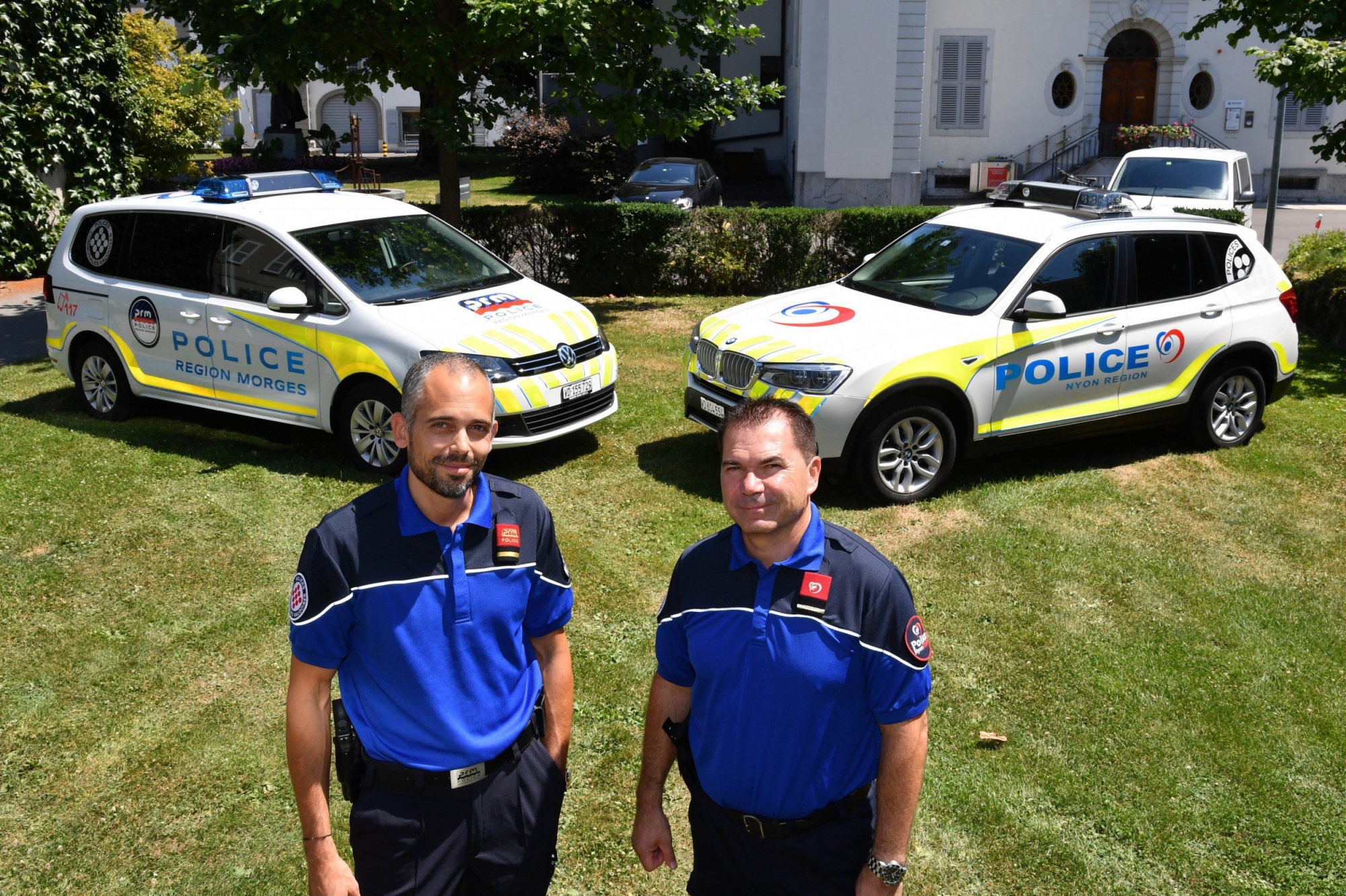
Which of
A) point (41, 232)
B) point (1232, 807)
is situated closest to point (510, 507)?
point (1232, 807)

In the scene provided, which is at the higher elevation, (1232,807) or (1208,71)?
(1208,71)

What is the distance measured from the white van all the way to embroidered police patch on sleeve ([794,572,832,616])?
1439 cm

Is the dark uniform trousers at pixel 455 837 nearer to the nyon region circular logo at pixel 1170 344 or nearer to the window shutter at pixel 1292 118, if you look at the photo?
the nyon region circular logo at pixel 1170 344

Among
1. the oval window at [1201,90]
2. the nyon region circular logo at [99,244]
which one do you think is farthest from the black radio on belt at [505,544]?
the oval window at [1201,90]

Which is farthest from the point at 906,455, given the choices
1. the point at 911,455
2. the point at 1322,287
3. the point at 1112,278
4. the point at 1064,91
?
the point at 1064,91

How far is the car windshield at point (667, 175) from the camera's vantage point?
2208 cm

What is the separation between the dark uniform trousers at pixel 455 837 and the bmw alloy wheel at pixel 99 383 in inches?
295

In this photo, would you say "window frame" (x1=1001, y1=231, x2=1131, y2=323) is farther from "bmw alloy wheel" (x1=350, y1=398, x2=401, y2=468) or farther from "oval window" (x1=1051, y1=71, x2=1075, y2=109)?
"oval window" (x1=1051, y1=71, x2=1075, y2=109)

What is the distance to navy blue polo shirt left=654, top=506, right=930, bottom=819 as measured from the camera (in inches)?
107

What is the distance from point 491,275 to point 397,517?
6311 millimetres

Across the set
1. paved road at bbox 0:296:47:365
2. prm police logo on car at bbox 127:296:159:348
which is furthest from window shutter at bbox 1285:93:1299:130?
prm police logo on car at bbox 127:296:159:348

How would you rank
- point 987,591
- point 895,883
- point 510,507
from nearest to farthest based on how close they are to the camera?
point 895,883 → point 510,507 → point 987,591

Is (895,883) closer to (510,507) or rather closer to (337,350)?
(510,507)

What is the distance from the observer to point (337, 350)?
7.93 m
